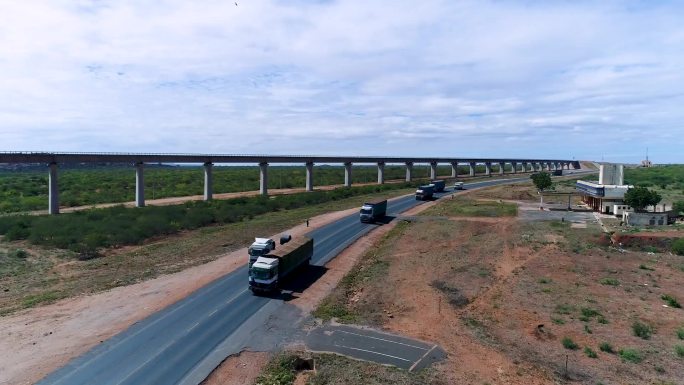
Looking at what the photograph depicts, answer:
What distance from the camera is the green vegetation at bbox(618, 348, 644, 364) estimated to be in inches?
1011

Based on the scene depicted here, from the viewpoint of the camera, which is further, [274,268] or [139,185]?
[139,185]

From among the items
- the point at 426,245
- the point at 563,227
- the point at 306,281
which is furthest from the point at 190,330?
the point at 563,227

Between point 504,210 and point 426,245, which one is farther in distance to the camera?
point 504,210

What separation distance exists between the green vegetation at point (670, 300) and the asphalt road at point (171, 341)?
1170 inches

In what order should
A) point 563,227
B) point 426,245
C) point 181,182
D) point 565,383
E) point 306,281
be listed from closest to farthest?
point 565,383, point 306,281, point 426,245, point 563,227, point 181,182

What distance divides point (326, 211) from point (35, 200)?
64.9m

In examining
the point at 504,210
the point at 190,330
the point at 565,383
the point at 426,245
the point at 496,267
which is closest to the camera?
the point at 565,383

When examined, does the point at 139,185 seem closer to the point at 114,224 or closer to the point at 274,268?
the point at 114,224

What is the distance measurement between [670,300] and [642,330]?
829 centimetres

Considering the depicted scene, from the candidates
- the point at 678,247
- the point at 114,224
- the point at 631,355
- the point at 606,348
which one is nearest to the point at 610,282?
the point at 606,348

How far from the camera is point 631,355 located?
2606cm

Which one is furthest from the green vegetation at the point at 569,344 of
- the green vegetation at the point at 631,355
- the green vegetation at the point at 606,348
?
the green vegetation at the point at 631,355

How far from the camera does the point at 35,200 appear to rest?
10025 cm

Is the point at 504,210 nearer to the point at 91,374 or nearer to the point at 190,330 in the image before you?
the point at 190,330
